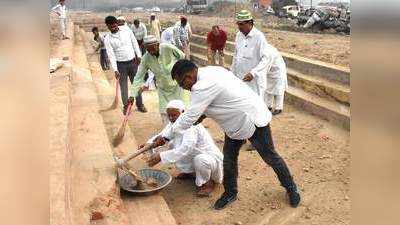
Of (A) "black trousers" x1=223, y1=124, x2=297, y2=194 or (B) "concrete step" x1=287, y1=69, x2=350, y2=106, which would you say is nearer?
(A) "black trousers" x1=223, y1=124, x2=297, y2=194

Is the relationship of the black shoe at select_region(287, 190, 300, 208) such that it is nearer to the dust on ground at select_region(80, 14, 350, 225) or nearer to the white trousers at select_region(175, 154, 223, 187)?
the dust on ground at select_region(80, 14, 350, 225)

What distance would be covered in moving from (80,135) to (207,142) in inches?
71.6

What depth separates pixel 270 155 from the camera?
14.6 feet

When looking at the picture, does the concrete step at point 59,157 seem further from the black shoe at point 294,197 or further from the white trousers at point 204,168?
the black shoe at point 294,197

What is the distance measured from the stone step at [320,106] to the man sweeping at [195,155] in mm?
2950

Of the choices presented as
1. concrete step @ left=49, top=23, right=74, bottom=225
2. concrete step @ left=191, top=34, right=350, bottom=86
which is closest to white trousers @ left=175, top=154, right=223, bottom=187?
concrete step @ left=49, top=23, right=74, bottom=225

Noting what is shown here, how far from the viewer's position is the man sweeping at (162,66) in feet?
19.9

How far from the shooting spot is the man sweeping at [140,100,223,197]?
4.63m

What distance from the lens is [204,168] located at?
4.82m

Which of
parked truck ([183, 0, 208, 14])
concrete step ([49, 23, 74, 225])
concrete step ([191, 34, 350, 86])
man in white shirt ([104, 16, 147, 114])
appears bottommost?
concrete step ([49, 23, 74, 225])

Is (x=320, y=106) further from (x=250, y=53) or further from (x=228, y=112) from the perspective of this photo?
(x=228, y=112)
